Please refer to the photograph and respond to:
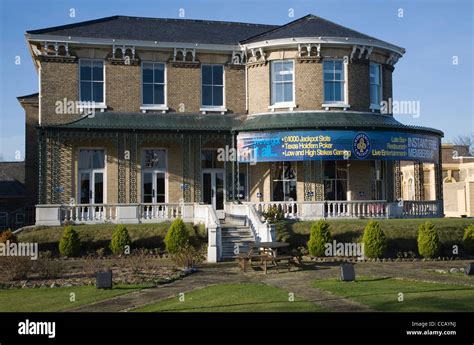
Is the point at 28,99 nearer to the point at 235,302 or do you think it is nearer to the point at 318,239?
the point at 318,239

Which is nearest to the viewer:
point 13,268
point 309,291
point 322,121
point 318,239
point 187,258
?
point 309,291

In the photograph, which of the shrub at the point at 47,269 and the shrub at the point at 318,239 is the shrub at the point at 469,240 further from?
the shrub at the point at 47,269

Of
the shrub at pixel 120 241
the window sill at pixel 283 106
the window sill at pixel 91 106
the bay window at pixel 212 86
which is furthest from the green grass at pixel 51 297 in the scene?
the bay window at pixel 212 86

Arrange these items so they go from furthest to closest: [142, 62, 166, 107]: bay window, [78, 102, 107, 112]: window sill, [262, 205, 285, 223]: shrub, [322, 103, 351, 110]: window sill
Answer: [142, 62, 166, 107]: bay window
[322, 103, 351, 110]: window sill
[78, 102, 107, 112]: window sill
[262, 205, 285, 223]: shrub

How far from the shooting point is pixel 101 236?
25.2 metres

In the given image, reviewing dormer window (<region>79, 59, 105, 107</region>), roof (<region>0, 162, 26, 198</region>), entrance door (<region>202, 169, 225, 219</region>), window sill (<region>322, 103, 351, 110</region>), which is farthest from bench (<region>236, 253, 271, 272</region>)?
roof (<region>0, 162, 26, 198</region>)

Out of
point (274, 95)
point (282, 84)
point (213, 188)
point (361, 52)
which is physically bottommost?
point (213, 188)

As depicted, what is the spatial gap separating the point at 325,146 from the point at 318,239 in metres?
5.96

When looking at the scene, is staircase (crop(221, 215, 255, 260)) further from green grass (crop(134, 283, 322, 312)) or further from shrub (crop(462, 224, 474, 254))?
shrub (crop(462, 224, 474, 254))

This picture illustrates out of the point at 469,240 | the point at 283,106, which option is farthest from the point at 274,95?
the point at 469,240

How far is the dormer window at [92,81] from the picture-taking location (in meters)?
29.7

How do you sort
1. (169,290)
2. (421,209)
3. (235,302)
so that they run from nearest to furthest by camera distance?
1. (235,302)
2. (169,290)
3. (421,209)

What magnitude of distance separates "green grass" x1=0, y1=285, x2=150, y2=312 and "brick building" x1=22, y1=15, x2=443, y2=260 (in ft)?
35.8

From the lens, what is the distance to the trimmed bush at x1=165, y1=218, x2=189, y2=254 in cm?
2395
